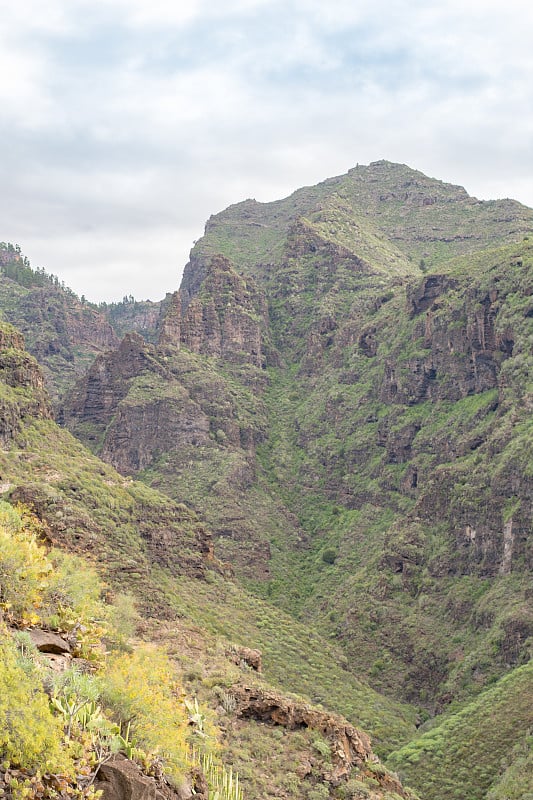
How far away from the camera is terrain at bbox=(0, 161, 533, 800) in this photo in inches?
2346

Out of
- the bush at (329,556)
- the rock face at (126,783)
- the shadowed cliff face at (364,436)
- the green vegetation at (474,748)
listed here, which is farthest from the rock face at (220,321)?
the rock face at (126,783)

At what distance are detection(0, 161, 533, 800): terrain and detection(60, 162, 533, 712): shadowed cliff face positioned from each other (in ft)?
1.31

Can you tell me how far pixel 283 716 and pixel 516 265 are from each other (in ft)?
300

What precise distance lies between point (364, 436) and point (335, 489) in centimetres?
1054

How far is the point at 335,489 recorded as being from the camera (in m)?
134

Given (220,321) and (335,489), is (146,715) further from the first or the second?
(220,321)

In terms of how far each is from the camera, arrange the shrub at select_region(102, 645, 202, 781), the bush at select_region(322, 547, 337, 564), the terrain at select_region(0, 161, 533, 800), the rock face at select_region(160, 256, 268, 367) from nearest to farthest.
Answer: the shrub at select_region(102, 645, 202, 781) < the terrain at select_region(0, 161, 533, 800) < the bush at select_region(322, 547, 337, 564) < the rock face at select_region(160, 256, 268, 367)

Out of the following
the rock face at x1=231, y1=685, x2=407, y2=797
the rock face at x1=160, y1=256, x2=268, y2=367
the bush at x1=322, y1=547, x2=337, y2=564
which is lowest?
the bush at x1=322, y1=547, x2=337, y2=564

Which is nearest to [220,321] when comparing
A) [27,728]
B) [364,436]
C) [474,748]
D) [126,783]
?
[364,436]

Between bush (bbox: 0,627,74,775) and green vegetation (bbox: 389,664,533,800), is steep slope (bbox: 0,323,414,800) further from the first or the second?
bush (bbox: 0,627,74,775)

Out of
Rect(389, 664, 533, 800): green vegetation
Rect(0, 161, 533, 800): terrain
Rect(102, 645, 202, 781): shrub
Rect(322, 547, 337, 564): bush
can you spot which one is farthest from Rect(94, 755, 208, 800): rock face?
Rect(322, 547, 337, 564): bush

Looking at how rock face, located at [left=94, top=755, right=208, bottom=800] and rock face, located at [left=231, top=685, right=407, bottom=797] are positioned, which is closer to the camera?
rock face, located at [left=94, top=755, right=208, bottom=800]

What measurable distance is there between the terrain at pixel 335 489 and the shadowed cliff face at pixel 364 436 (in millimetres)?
399

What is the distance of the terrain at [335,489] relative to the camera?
59594 millimetres
